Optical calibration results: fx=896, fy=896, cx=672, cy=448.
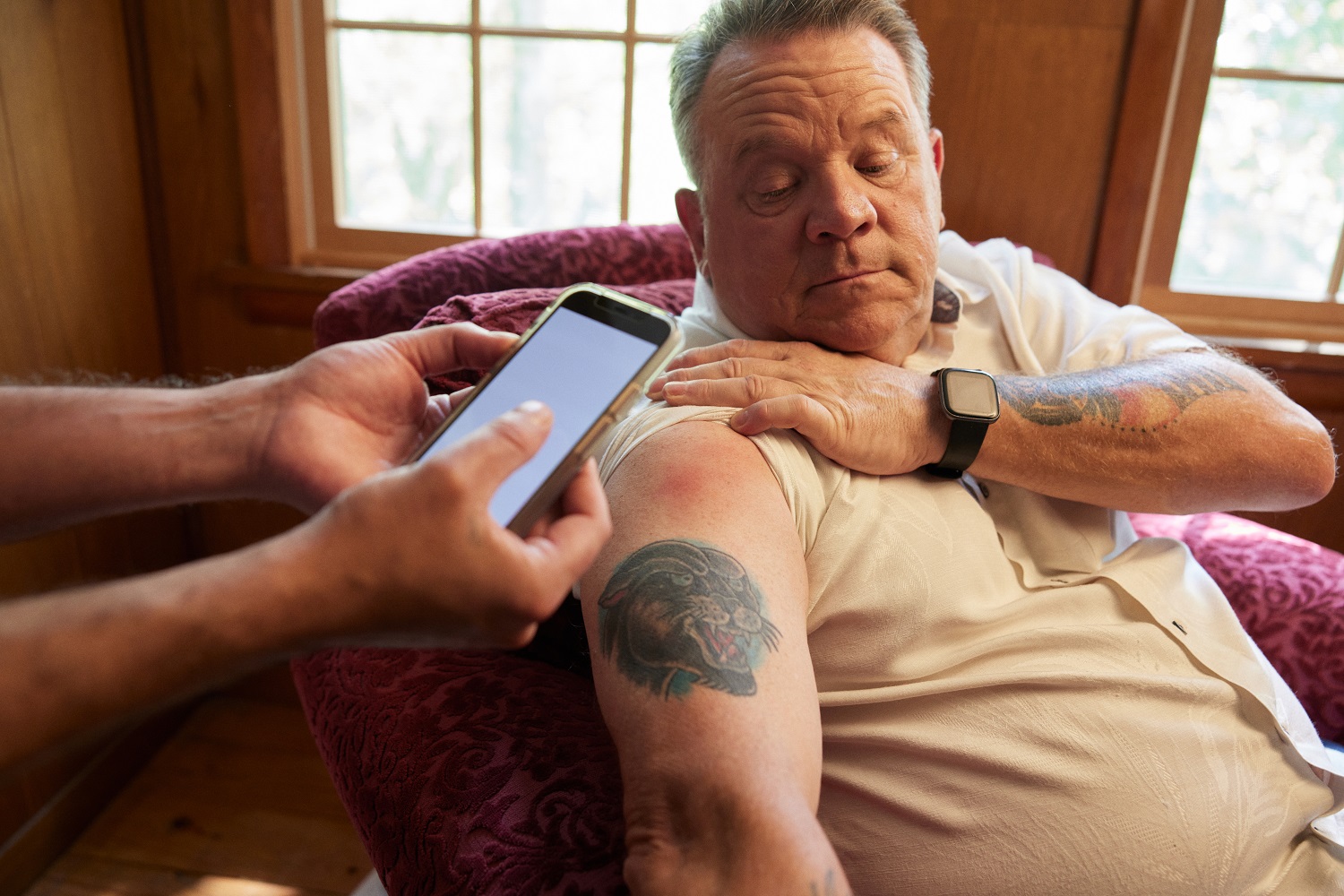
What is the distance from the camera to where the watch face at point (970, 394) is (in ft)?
3.47

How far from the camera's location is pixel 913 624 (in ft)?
Answer: 3.16

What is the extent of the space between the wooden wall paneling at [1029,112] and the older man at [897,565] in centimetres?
55

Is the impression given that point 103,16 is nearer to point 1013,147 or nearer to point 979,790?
point 1013,147

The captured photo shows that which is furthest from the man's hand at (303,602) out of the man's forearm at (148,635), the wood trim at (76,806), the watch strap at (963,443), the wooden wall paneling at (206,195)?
the wooden wall paneling at (206,195)

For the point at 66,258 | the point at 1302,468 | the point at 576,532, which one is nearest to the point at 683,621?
the point at 576,532

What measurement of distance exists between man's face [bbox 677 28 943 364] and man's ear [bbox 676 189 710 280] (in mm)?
100

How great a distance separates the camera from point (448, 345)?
88 cm

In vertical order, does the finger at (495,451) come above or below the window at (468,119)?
below

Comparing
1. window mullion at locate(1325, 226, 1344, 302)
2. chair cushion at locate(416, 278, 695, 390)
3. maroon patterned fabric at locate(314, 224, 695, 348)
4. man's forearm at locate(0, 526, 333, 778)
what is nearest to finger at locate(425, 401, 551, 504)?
man's forearm at locate(0, 526, 333, 778)

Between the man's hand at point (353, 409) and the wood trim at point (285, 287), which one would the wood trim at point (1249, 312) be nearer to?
the man's hand at point (353, 409)

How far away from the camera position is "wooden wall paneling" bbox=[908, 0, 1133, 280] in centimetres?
169

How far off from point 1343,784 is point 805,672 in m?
0.65

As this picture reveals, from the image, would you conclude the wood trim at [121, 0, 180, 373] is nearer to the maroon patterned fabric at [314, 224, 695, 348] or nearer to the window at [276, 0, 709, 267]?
the window at [276, 0, 709, 267]

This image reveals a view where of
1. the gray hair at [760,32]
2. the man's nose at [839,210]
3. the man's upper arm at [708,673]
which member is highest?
the gray hair at [760,32]
